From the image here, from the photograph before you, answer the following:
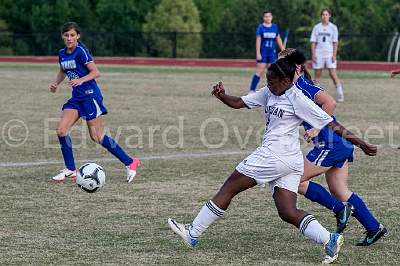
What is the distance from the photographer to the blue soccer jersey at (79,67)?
35.1 feet

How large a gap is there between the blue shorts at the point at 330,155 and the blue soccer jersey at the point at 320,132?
0.03 m

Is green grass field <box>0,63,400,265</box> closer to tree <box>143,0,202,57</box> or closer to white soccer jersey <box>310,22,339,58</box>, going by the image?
white soccer jersey <box>310,22,339,58</box>

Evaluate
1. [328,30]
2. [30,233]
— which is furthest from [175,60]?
[30,233]

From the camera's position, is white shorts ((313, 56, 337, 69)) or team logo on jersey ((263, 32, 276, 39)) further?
team logo on jersey ((263, 32, 276, 39))

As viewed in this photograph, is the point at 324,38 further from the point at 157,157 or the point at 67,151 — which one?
the point at 67,151

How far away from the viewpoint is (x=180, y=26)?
52.2 m

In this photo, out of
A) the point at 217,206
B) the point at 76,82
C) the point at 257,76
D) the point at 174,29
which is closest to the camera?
the point at 217,206

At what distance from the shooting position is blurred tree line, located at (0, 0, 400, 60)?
1898 inches

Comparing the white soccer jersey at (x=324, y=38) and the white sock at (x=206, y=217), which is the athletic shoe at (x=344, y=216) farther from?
the white soccer jersey at (x=324, y=38)

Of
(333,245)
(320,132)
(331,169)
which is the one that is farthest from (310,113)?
(331,169)

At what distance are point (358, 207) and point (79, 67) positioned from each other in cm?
440

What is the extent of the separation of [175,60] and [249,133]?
3022 cm

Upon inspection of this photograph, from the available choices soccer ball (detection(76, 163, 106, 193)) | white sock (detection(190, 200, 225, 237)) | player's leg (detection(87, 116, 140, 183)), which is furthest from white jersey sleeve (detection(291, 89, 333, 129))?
player's leg (detection(87, 116, 140, 183))

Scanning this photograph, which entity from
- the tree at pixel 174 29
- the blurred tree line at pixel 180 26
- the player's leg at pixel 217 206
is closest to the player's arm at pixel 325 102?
the player's leg at pixel 217 206
